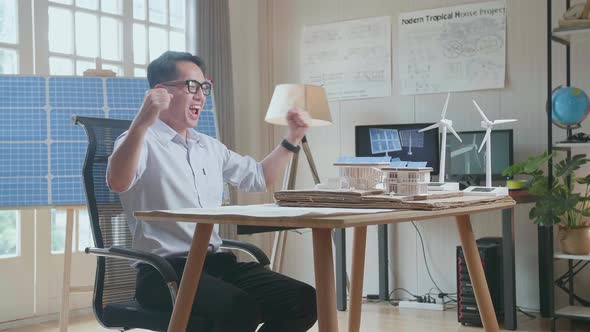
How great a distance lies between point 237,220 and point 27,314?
287 centimetres

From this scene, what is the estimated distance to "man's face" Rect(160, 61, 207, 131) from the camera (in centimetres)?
223

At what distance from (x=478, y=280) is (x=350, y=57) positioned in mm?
2878

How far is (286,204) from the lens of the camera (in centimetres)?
183

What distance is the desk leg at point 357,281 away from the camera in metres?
2.42

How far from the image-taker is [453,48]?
179 inches

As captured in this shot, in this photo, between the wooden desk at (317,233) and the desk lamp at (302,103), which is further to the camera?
the desk lamp at (302,103)

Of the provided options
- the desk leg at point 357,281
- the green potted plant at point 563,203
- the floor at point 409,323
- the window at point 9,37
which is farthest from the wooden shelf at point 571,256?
the window at point 9,37

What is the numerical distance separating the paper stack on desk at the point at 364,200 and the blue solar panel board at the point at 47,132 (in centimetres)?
176

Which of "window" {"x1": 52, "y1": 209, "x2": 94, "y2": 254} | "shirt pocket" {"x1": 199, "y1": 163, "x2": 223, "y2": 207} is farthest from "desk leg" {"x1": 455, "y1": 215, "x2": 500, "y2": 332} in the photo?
"window" {"x1": 52, "y1": 209, "x2": 94, "y2": 254}

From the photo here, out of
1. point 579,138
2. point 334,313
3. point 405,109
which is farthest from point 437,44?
point 334,313

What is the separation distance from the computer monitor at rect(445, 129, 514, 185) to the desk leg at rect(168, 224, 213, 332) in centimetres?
263

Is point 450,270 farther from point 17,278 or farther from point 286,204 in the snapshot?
point 286,204

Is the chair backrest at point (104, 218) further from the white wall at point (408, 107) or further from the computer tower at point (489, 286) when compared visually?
the white wall at point (408, 107)

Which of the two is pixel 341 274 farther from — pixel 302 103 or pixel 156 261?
pixel 156 261
